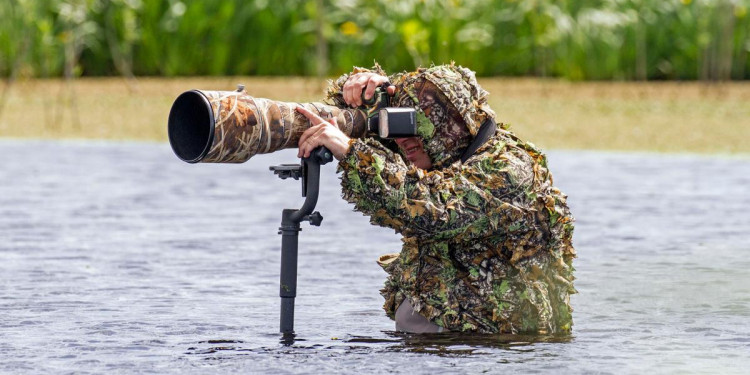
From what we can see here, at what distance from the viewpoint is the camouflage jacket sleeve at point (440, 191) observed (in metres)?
5.24

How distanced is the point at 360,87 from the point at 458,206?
0.50 metres

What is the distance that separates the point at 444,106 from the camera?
5414 millimetres

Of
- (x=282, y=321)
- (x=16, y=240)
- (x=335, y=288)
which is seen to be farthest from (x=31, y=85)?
(x=282, y=321)

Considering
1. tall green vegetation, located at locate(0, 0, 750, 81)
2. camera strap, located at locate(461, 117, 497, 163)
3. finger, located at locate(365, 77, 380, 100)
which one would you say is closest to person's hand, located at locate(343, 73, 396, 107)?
finger, located at locate(365, 77, 380, 100)

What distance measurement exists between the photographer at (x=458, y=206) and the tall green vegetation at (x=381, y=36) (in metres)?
11.8

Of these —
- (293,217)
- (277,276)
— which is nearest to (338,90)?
(293,217)

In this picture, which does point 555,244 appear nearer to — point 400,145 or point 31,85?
point 400,145

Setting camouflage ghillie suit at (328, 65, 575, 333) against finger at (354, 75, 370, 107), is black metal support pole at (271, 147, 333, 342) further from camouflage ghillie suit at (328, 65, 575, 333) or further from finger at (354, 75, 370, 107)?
finger at (354, 75, 370, 107)

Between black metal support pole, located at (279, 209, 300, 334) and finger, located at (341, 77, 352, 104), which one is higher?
finger, located at (341, 77, 352, 104)

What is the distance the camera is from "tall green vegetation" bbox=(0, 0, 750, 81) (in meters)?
18.0

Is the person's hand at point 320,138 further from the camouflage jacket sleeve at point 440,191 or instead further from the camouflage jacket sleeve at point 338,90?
the camouflage jacket sleeve at point 338,90

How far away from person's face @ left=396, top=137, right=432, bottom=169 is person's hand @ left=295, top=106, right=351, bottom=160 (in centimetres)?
Result: 33

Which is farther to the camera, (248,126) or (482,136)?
(482,136)

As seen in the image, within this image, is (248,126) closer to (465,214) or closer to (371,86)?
(371,86)
